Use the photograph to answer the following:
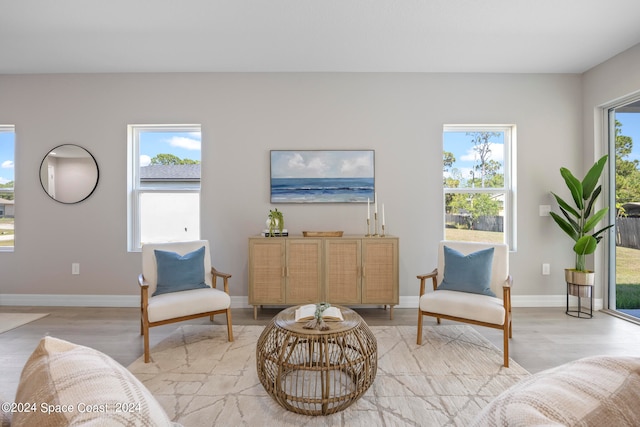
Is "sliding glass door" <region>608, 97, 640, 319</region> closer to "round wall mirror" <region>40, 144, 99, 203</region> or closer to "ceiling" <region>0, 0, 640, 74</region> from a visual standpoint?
"ceiling" <region>0, 0, 640, 74</region>

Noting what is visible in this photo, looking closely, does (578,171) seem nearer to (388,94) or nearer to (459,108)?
(459,108)

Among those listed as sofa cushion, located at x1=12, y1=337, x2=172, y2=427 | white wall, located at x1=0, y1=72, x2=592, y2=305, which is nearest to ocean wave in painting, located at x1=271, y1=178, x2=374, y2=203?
white wall, located at x1=0, y1=72, x2=592, y2=305

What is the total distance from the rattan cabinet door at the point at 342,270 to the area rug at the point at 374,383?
0.55m

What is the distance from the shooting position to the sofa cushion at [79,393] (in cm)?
48

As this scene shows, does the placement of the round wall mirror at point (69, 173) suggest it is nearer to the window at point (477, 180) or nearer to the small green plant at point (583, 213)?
the window at point (477, 180)

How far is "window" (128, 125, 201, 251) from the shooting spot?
4.04 meters

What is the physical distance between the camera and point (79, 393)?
1.70ft

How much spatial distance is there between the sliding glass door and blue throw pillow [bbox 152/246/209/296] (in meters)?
4.51

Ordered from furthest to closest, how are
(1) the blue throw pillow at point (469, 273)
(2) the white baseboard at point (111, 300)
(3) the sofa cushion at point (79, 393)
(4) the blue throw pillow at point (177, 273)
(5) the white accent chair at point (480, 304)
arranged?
(2) the white baseboard at point (111, 300) < (4) the blue throw pillow at point (177, 273) < (1) the blue throw pillow at point (469, 273) < (5) the white accent chair at point (480, 304) < (3) the sofa cushion at point (79, 393)

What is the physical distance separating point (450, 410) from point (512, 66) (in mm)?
3690

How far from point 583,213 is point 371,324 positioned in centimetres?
273

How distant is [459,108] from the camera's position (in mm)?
3908

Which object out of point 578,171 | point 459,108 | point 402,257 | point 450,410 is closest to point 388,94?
point 459,108

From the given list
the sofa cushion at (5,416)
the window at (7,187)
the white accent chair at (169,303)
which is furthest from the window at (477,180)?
the window at (7,187)
